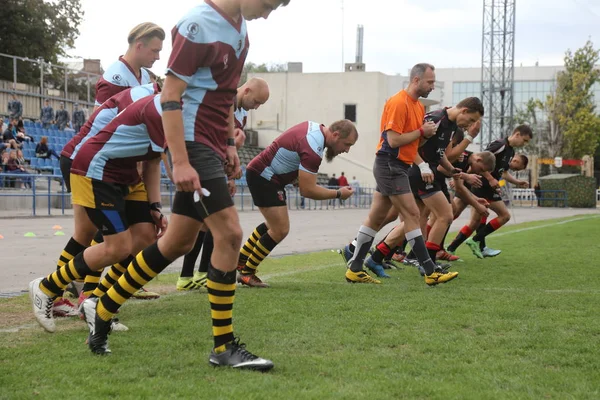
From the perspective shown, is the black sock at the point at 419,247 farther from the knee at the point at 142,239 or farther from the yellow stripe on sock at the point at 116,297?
the yellow stripe on sock at the point at 116,297

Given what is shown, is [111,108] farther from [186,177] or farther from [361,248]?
[361,248]

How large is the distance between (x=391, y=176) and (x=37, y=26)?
38199 millimetres

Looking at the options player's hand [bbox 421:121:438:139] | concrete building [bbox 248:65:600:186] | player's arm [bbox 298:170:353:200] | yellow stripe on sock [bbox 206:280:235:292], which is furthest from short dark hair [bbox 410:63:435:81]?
concrete building [bbox 248:65:600:186]

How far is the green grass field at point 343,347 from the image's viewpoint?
143 inches

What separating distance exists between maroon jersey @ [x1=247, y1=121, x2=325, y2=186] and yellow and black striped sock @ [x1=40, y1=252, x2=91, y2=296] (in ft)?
8.52

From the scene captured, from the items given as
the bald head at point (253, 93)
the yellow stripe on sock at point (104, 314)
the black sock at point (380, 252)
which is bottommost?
the black sock at point (380, 252)

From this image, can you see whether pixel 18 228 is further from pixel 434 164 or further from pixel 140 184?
pixel 140 184

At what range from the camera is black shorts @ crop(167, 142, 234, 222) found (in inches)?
158

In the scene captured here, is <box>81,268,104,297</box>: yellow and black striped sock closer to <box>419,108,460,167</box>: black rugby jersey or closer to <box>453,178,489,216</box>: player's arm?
<box>419,108,460,167</box>: black rugby jersey

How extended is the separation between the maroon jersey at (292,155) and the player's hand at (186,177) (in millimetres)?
3254

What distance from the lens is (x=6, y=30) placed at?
134 feet

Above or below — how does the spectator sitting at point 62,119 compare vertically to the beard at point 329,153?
above

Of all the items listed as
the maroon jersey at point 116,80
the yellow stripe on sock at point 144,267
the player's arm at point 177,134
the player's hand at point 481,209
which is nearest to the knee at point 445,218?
the player's hand at point 481,209

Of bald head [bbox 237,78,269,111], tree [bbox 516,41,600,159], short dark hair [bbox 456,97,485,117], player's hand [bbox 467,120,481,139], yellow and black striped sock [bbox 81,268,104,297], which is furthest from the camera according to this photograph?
tree [bbox 516,41,600,159]
